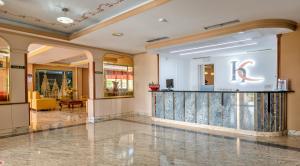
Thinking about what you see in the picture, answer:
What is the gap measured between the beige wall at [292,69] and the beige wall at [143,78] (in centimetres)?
475

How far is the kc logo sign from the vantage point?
8.18m

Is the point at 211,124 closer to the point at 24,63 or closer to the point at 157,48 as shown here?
the point at 157,48

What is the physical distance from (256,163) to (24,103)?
6.15 m

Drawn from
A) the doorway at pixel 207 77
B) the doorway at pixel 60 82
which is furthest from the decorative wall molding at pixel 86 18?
the doorway at pixel 60 82

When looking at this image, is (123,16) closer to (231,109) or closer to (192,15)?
(192,15)

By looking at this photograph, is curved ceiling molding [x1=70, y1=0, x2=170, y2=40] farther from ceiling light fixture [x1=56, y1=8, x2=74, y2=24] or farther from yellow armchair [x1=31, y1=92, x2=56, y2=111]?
yellow armchair [x1=31, y1=92, x2=56, y2=111]

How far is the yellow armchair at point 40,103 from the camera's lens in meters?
11.4

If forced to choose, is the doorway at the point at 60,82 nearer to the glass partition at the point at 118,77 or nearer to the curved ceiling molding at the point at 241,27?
the glass partition at the point at 118,77

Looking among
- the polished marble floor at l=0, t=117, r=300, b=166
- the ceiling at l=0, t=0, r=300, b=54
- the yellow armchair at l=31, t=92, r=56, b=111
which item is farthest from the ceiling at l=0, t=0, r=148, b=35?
the yellow armchair at l=31, t=92, r=56, b=111

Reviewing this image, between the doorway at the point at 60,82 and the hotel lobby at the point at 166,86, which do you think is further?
the doorway at the point at 60,82

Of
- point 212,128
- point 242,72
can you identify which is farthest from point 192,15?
point 242,72

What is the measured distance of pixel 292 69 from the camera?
5359 millimetres

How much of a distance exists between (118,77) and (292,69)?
6496 mm

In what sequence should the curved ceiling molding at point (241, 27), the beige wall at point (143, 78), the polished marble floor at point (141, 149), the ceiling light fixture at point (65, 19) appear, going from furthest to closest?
the beige wall at point (143, 78), the curved ceiling molding at point (241, 27), the ceiling light fixture at point (65, 19), the polished marble floor at point (141, 149)
